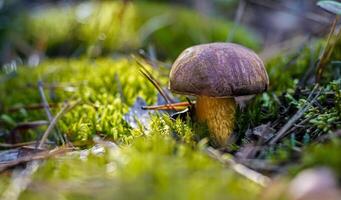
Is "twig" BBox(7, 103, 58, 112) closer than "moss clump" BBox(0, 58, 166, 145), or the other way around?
"moss clump" BBox(0, 58, 166, 145)

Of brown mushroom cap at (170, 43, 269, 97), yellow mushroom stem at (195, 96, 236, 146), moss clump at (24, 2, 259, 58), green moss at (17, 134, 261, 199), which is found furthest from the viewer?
moss clump at (24, 2, 259, 58)

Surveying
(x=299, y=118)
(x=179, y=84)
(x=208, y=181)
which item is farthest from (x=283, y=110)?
(x=208, y=181)

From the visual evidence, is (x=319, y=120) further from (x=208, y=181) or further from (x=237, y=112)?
(x=208, y=181)

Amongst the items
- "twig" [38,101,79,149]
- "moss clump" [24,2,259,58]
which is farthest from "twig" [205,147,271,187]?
"moss clump" [24,2,259,58]

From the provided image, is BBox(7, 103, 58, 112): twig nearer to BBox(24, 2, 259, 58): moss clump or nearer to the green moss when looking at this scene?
the green moss

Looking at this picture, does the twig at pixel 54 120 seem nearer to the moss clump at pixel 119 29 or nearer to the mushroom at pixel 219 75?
the mushroom at pixel 219 75

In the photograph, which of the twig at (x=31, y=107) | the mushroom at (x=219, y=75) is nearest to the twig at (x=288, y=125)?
the mushroom at (x=219, y=75)

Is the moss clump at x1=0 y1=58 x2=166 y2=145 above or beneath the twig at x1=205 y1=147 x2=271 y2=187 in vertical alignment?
beneath

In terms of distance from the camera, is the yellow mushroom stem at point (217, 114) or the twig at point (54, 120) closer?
the yellow mushroom stem at point (217, 114)

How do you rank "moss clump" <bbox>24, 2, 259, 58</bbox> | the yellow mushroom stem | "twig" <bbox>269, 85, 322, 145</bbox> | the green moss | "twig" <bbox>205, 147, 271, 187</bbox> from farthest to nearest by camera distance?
"moss clump" <bbox>24, 2, 259, 58</bbox>, the yellow mushroom stem, "twig" <bbox>269, 85, 322, 145</bbox>, "twig" <bbox>205, 147, 271, 187</bbox>, the green moss

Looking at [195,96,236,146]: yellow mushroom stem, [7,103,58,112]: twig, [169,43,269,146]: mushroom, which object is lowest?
[7,103,58,112]: twig
